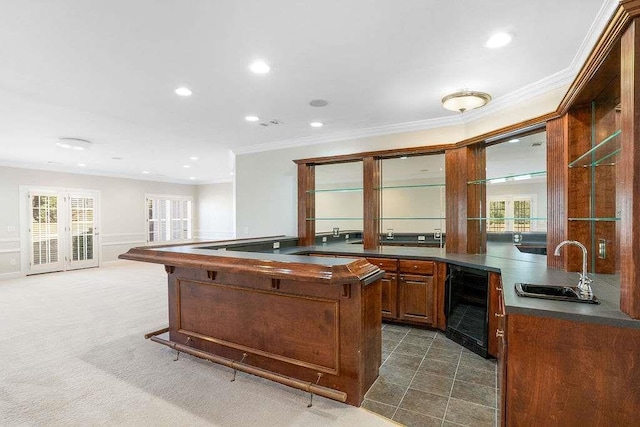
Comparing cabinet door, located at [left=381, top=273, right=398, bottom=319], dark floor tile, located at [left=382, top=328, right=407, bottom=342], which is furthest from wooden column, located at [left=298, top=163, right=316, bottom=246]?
dark floor tile, located at [left=382, top=328, right=407, bottom=342]

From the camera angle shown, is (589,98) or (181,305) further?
(181,305)

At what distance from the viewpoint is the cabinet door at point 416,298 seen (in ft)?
11.9

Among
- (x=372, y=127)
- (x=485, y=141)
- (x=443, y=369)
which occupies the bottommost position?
(x=443, y=369)

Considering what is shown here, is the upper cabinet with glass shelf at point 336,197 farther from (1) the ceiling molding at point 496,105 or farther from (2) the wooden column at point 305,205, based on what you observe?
(1) the ceiling molding at point 496,105

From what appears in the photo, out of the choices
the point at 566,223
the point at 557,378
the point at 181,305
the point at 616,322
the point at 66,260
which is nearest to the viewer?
the point at 616,322

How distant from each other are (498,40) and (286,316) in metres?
2.61

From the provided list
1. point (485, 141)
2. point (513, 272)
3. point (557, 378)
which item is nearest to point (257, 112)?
point (485, 141)

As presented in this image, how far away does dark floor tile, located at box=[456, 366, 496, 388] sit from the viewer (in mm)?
2535

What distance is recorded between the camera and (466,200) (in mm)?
3873

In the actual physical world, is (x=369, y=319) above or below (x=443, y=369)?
above

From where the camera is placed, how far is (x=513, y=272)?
8.68 ft

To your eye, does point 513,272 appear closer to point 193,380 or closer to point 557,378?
point 557,378

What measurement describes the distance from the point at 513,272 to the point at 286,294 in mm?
1885

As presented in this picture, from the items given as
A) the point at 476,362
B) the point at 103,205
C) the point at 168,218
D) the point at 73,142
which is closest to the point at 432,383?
the point at 476,362
